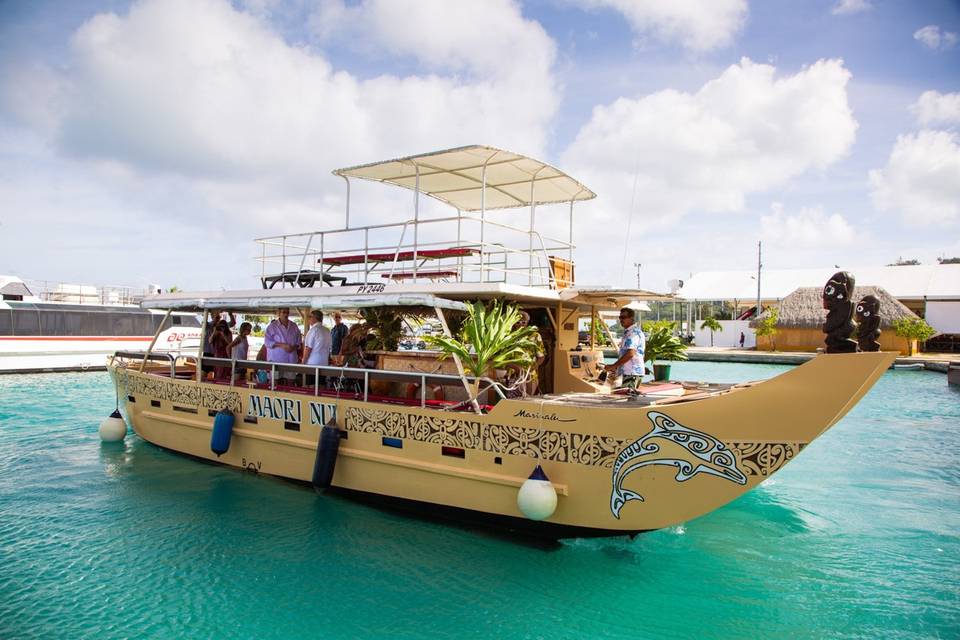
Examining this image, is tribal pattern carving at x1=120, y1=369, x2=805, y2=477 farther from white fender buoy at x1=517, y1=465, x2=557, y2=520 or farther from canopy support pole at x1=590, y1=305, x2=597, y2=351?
canopy support pole at x1=590, y1=305, x2=597, y2=351

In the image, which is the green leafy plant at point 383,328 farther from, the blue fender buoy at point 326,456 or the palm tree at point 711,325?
the palm tree at point 711,325

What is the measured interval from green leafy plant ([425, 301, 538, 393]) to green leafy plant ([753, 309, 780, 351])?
3613cm

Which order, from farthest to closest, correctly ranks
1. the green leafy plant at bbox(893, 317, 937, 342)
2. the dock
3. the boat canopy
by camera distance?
the green leafy plant at bbox(893, 317, 937, 342), the dock, the boat canopy

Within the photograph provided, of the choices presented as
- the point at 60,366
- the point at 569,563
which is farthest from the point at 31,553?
the point at 60,366

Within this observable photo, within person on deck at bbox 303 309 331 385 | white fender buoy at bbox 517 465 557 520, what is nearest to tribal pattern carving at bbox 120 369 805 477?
white fender buoy at bbox 517 465 557 520

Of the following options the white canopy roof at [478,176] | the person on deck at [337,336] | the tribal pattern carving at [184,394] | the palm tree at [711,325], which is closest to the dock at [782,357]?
the palm tree at [711,325]

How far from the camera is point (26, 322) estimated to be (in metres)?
26.1

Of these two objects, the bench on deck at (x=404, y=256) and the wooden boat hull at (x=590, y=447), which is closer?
the wooden boat hull at (x=590, y=447)

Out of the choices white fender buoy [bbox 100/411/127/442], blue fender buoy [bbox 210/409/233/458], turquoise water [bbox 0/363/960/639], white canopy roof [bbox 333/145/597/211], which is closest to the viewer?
turquoise water [bbox 0/363/960/639]

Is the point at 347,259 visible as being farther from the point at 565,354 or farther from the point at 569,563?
the point at 569,563

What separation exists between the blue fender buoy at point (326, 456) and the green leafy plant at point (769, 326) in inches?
1458

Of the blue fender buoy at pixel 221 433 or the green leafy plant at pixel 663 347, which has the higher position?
the green leafy plant at pixel 663 347

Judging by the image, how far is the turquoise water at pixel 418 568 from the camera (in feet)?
18.0

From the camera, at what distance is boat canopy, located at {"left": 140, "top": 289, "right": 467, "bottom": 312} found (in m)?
7.29
